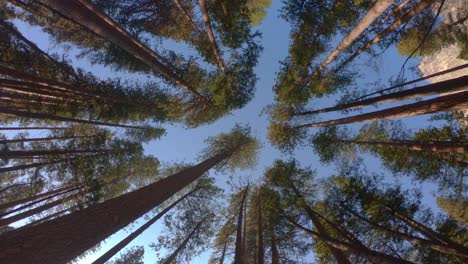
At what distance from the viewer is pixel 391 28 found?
10633mm

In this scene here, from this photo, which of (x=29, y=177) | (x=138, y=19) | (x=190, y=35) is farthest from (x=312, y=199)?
(x=29, y=177)

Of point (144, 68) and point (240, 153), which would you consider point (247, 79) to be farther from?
point (240, 153)

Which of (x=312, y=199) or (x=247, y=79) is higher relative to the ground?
(x=247, y=79)

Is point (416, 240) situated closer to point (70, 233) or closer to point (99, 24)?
point (70, 233)

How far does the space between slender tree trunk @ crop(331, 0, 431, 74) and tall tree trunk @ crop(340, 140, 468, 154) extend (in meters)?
3.60

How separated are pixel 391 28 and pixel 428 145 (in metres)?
3.89

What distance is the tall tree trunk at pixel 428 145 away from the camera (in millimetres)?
8538

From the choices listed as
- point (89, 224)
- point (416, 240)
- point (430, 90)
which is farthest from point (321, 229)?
point (89, 224)

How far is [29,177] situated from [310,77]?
13.5 m

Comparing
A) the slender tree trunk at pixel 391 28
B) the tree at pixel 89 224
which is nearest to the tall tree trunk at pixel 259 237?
the tree at pixel 89 224

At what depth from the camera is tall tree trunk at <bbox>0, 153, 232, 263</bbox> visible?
3.95 metres

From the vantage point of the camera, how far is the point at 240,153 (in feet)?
72.5

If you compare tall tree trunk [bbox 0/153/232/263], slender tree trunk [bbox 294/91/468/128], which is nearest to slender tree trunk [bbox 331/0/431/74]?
slender tree trunk [bbox 294/91/468/128]

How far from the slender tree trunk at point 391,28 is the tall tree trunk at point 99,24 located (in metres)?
6.61
